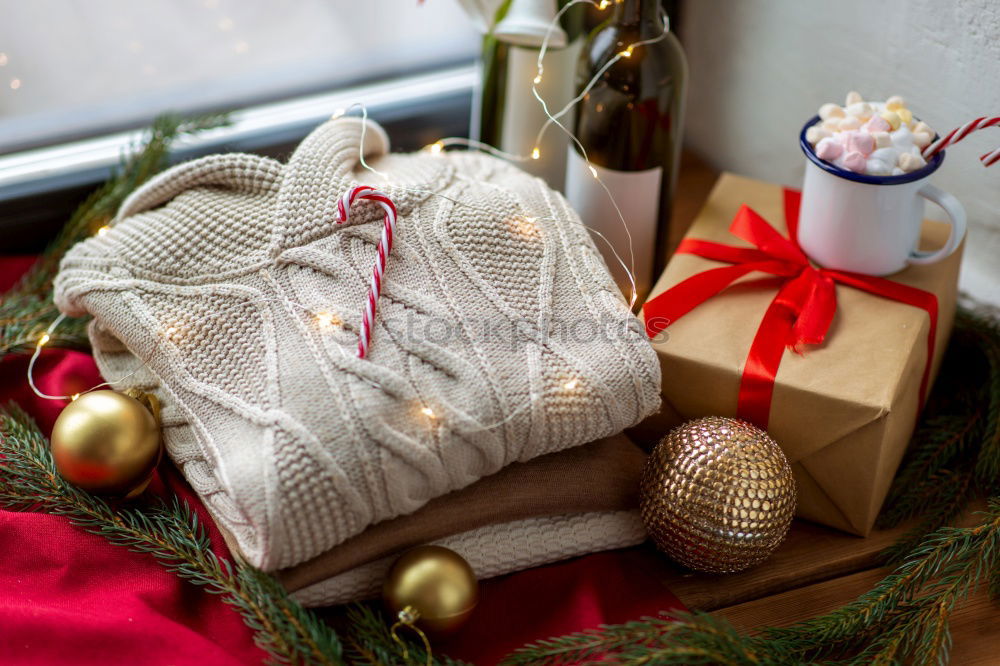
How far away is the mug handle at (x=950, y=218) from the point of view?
28.4 inches

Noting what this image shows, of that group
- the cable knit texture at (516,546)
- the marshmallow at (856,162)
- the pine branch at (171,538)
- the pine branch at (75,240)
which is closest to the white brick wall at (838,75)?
the marshmallow at (856,162)

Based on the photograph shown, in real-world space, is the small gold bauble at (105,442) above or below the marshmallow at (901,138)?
below

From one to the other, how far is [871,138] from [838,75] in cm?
26

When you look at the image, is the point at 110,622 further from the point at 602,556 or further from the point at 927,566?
the point at 927,566

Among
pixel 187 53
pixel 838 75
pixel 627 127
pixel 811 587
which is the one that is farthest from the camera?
pixel 187 53

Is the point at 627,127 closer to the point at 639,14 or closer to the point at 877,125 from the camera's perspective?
the point at 639,14

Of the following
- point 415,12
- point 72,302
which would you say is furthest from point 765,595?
point 415,12

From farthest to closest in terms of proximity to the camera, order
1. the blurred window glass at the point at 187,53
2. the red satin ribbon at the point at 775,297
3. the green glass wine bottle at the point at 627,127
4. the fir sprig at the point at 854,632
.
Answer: the blurred window glass at the point at 187,53, the green glass wine bottle at the point at 627,127, the red satin ribbon at the point at 775,297, the fir sprig at the point at 854,632

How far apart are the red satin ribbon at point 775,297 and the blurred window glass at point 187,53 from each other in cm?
52

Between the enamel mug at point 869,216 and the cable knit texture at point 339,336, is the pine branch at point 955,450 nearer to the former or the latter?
the enamel mug at point 869,216

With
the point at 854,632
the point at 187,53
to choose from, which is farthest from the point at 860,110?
the point at 187,53

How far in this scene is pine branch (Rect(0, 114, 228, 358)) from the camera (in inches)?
32.1

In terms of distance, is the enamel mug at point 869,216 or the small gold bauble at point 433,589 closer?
the small gold bauble at point 433,589

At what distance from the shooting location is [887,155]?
0.70m
